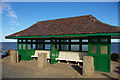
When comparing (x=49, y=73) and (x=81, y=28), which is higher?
(x=81, y=28)

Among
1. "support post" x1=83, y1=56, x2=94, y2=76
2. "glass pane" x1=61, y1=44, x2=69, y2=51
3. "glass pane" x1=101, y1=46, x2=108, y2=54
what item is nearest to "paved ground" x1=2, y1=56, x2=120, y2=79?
"support post" x1=83, y1=56, x2=94, y2=76

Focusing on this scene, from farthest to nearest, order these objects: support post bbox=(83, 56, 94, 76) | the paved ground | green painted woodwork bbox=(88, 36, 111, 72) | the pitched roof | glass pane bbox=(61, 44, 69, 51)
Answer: glass pane bbox=(61, 44, 69, 51) < the pitched roof < green painted woodwork bbox=(88, 36, 111, 72) < the paved ground < support post bbox=(83, 56, 94, 76)

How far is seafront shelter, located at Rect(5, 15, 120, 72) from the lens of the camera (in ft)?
18.4

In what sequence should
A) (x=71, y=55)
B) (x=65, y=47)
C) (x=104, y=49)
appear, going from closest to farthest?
(x=104, y=49)
(x=71, y=55)
(x=65, y=47)

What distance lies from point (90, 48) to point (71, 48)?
2709mm

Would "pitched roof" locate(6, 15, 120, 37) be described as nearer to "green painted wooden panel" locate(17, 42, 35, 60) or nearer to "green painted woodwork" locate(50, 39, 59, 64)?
"green painted woodwork" locate(50, 39, 59, 64)

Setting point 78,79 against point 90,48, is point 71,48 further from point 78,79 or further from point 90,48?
point 78,79

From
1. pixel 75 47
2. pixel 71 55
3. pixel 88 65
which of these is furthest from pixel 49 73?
pixel 75 47

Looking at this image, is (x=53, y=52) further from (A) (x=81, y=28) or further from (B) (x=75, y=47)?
(A) (x=81, y=28)

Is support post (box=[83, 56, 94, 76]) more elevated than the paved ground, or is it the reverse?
support post (box=[83, 56, 94, 76])

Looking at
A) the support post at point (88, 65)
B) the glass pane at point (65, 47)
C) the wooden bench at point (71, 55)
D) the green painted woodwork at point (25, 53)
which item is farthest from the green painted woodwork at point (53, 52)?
the support post at point (88, 65)

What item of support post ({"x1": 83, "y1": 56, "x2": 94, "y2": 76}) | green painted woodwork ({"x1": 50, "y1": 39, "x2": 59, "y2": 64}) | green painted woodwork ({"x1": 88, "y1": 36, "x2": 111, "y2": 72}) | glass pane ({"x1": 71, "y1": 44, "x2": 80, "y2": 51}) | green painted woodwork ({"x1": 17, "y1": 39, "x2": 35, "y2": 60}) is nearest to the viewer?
support post ({"x1": 83, "y1": 56, "x2": 94, "y2": 76})

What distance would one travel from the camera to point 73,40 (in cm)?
830

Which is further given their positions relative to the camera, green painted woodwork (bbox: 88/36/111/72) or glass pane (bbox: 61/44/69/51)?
glass pane (bbox: 61/44/69/51)
